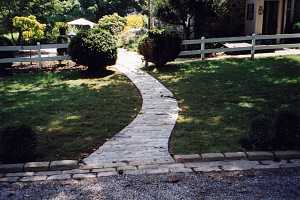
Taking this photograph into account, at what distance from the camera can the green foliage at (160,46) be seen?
17000 mm

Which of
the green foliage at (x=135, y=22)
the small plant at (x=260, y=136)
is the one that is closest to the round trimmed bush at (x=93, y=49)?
the small plant at (x=260, y=136)

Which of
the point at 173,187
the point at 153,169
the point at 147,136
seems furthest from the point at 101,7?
the point at 173,187

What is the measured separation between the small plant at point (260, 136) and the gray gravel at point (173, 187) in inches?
38.2

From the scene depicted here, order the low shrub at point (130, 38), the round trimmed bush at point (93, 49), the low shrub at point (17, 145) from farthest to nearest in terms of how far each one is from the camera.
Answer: the low shrub at point (130, 38) → the round trimmed bush at point (93, 49) → the low shrub at point (17, 145)

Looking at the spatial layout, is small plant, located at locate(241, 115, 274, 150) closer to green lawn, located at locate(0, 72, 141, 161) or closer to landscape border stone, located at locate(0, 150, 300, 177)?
landscape border stone, located at locate(0, 150, 300, 177)

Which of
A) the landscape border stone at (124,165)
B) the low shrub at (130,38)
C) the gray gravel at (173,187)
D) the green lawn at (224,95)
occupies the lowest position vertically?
the gray gravel at (173,187)

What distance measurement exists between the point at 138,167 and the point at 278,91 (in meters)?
7.03

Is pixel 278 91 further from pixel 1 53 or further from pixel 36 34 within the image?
pixel 36 34

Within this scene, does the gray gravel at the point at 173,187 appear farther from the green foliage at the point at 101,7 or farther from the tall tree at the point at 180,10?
the green foliage at the point at 101,7

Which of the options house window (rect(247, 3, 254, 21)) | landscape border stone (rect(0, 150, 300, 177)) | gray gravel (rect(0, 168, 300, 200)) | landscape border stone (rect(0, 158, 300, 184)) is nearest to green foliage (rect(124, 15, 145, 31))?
house window (rect(247, 3, 254, 21))

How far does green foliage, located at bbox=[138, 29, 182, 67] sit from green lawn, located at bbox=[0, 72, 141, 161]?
1749 millimetres

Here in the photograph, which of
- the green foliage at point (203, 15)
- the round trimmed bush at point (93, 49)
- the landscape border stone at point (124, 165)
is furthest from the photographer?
the green foliage at point (203, 15)

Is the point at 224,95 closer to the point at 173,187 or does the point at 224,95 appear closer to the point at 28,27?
the point at 173,187

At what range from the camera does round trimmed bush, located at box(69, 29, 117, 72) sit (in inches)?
642
